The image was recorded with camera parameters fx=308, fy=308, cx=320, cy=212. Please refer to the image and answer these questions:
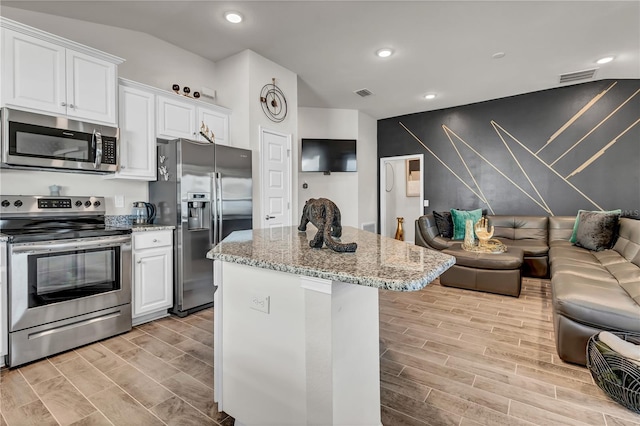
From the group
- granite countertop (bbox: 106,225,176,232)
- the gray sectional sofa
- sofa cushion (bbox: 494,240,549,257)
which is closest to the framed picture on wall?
the gray sectional sofa

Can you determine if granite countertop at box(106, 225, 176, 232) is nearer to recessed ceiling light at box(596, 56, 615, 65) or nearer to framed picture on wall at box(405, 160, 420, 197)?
recessed ceiling light at box(596, 56, 615, 65)

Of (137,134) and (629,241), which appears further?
(629,241)

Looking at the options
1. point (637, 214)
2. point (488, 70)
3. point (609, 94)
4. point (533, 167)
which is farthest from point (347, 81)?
point (637, 214)

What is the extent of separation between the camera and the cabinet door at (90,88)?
97.7 inches

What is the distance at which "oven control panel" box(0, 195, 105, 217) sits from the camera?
2.39 metres

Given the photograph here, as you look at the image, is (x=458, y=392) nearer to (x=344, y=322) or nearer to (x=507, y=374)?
(x=507, y=374)

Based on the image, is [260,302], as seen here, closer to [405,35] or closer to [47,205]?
[47,205]

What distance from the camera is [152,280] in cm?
283

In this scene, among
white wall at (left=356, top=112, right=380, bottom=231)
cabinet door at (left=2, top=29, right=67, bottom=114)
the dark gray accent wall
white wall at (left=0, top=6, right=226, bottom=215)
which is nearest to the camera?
cabinet door at (left=2, top=29, right=67, bottom=114)

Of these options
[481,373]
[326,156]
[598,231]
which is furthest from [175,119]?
[598,231]

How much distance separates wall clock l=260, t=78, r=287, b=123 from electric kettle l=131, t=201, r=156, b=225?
Result: 1744 mm

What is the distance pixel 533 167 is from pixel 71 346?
6.31 m

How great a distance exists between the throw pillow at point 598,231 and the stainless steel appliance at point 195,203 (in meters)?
4.37

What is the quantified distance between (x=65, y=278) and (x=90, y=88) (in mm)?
1559
